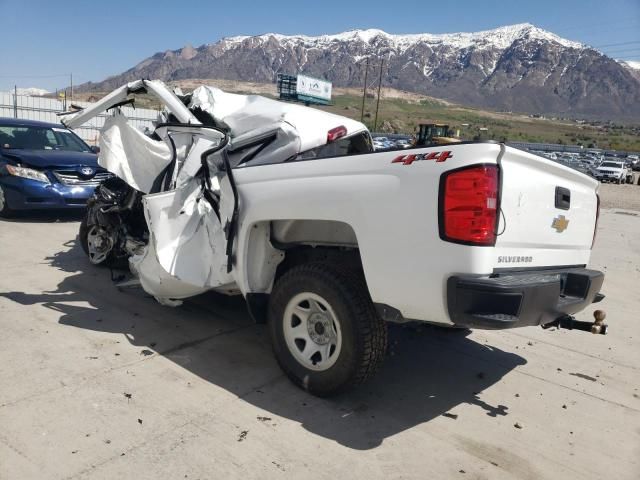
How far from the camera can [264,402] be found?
352 cm

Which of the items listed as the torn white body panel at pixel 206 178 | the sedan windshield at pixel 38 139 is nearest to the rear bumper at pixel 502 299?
the torn white body panel at pixel 206 178

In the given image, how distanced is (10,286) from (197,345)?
94.9 inches

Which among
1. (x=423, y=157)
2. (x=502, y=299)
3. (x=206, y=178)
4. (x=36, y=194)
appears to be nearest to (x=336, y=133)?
(x=206, y=178)

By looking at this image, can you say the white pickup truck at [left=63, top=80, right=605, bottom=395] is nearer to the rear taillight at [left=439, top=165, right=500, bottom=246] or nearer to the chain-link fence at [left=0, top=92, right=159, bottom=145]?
the rear taillight at [left=439, top=165, right=500, bottom=246]

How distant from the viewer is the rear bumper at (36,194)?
8359 millimetres

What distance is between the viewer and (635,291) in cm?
725

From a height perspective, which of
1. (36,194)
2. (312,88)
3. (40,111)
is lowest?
(36,194)

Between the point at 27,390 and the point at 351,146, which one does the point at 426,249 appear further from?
the point at 27,390

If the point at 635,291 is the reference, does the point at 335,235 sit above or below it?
above

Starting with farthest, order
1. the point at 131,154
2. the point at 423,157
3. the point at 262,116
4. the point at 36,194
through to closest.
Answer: the point at 36,194 → the point at 131,154 → the point at 262,116 → the point at 423,157

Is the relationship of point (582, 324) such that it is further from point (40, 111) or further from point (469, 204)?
point (40, 111)

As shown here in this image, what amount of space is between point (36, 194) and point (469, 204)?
760 cm

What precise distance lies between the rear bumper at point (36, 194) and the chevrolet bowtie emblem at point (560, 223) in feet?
24.4

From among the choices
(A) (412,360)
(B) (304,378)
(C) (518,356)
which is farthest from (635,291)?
(B) (304,378)
